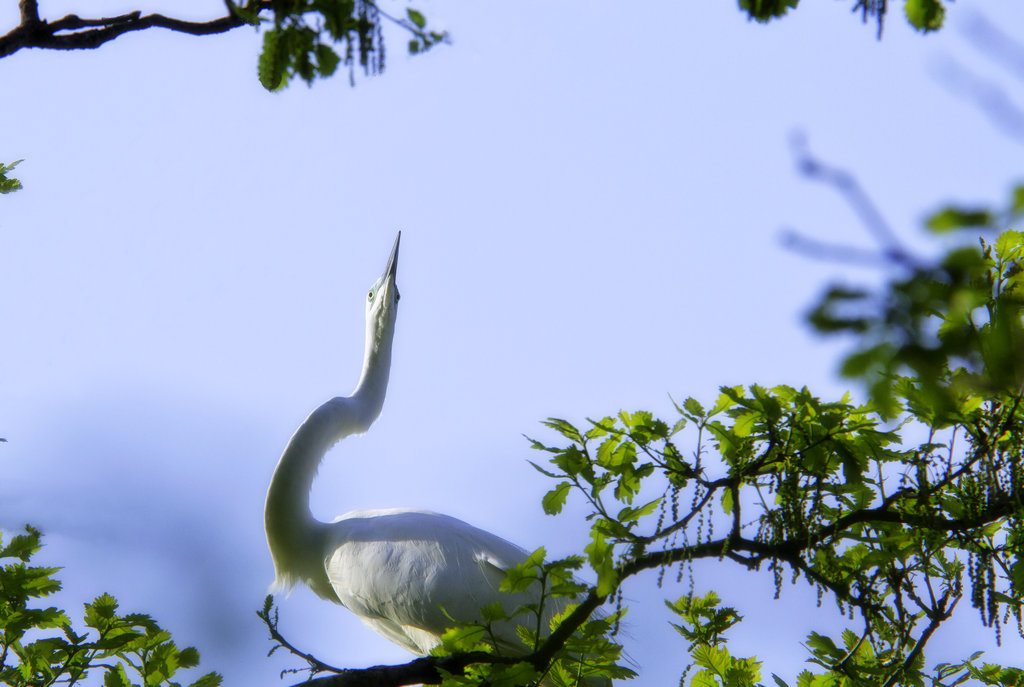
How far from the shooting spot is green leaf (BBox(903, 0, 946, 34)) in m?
1.46

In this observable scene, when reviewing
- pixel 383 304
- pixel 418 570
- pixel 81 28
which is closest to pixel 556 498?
pixel 81 28

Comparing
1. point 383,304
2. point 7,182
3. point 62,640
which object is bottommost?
point 62,640

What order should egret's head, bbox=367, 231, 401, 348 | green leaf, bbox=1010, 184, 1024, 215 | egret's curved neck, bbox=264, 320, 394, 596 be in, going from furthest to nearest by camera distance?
egret's head, bbox=367, 231, 401, 348 → egret's curved neck, bbox=264, 320, 394, 596 → green leaf, bbox=1010, 184, 1024, 215

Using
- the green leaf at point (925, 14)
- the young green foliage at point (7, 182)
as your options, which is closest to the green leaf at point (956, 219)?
the green leaf at point (925, 14)

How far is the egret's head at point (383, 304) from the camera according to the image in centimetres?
624

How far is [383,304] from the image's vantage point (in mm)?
6340

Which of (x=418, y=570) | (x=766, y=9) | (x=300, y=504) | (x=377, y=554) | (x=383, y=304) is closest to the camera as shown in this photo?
(x=766, y=9)

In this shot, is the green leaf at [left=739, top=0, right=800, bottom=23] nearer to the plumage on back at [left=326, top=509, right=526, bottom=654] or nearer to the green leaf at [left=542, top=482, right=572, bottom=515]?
the green leaf at [left=542, top=482, right=572, bottom=515]

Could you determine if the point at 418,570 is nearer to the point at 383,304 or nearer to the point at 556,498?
the point at 383,304

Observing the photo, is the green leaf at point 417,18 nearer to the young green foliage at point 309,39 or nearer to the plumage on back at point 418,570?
the young green foliage at point 309,39

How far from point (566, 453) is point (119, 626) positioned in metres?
1.89

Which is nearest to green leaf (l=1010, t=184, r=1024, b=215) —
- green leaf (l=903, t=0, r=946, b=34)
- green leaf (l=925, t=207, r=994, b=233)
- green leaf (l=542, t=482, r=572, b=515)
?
green leaf (l=925, t=207, r=994, b=233)

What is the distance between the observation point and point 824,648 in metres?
2.69

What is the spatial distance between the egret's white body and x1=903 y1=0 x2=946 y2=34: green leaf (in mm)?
3884
